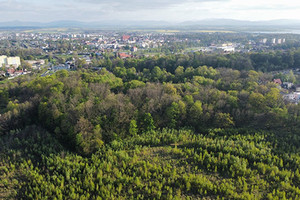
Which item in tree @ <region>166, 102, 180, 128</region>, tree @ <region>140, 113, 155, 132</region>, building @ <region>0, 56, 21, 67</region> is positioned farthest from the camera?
building @ <region>0, 56, 21, 67</region>

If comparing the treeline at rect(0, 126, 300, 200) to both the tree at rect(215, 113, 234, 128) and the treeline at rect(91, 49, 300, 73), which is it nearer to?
the tree at rect(215, 113, 234, 128)

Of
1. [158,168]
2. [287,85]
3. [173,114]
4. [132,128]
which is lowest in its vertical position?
Result: [158,168]

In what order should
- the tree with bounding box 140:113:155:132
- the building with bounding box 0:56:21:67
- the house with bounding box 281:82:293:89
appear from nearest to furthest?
the tree with bounding box 140:113:155:132, the house with bounding box 281:82:293:89, the building with bounding box 0:56:21:67

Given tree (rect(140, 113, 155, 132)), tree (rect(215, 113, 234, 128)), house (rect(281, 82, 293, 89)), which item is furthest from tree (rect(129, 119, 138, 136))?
house (rect(281, 82, 293, 89))

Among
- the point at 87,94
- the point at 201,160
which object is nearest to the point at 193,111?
the point at 201,160

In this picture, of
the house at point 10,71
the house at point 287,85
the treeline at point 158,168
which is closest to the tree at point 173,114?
the treeline at point 158,168

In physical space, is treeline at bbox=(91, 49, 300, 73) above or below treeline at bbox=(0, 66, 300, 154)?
above

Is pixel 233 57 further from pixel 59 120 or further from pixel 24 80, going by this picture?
pixel 24 80

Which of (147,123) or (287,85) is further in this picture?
(287,85)

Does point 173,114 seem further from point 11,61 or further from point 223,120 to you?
point 11,61

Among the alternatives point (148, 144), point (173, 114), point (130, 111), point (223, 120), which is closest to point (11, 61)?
point (130, 111)
